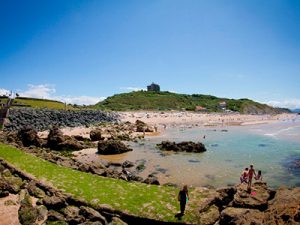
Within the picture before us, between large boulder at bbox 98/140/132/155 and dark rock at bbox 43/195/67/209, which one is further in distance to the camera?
large boulder at bbox 98/140/132/155

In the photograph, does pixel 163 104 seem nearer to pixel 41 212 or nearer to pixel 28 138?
pixel 28 138

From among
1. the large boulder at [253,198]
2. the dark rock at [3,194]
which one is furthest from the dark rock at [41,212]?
the large boulder at [253,198]

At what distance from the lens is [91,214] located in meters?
13.8

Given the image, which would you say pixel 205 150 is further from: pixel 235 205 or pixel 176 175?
pixel 235 205

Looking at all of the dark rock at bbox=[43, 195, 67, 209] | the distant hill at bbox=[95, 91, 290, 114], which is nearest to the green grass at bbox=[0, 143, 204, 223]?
the dark rock at bbox=[43, 195, 67, 209]

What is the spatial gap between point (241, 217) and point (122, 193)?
6.56 meters

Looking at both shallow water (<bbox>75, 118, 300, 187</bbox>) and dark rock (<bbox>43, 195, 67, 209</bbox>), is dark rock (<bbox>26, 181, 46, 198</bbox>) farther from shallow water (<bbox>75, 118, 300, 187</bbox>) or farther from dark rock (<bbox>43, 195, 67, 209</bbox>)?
shallow water (<bbox>75, 118, 300, 187</bbox>)

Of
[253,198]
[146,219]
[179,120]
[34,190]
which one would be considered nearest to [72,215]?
[146,219]

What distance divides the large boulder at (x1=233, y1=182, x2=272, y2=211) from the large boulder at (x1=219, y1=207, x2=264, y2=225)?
2.46ft

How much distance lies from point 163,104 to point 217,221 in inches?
6129

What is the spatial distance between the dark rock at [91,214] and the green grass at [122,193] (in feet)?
2.58

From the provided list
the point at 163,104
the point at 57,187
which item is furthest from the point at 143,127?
the point at 163,104

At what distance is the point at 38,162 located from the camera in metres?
21.6

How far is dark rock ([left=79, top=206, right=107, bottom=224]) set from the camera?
13.7 m
